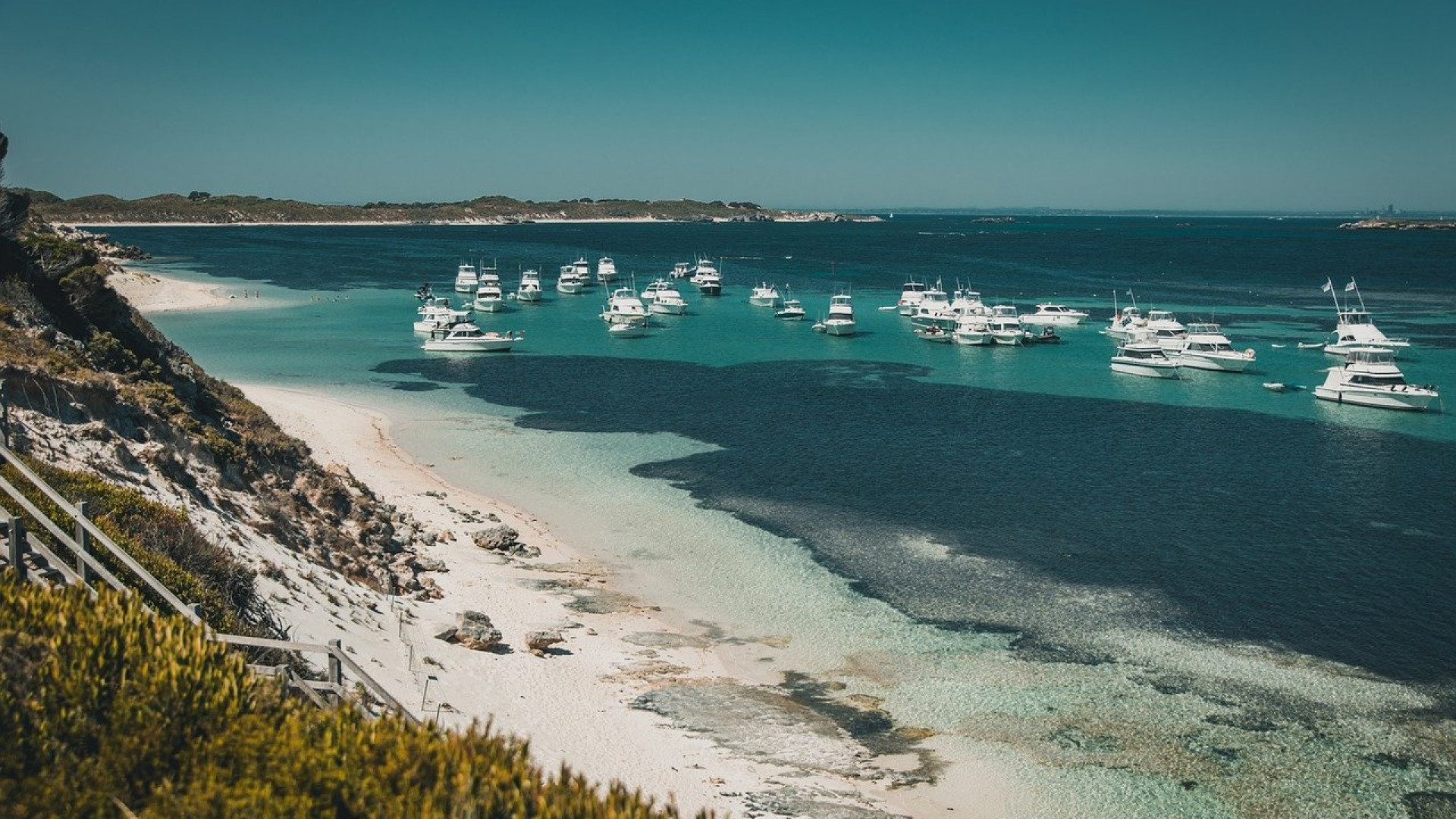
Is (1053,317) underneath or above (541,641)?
above

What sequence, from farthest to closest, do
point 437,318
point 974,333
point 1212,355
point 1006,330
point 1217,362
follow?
point 1006,330 < point 437,318 < point 974,333 < point 1212,355 < point 1217,362

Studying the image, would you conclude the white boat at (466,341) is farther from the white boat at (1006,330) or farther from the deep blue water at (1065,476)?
the white boat at (1006,330)

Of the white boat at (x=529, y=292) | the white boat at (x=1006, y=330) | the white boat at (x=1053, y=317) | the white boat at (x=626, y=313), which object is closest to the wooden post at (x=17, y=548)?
the white boat at (x=626, y=313)

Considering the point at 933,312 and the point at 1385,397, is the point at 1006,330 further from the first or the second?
the point at 1385,397

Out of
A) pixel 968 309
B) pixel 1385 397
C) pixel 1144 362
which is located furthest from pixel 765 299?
pixel 1385 397

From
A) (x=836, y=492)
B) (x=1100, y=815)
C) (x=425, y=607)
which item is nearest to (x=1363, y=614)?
(x=1100, y=815)

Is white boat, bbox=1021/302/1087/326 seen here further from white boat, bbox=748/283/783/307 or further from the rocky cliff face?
the rocky cliff face

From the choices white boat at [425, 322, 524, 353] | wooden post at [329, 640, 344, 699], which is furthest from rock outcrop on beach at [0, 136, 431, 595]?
white boat at [425, 322, 524, 353]

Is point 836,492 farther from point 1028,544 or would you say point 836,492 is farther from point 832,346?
point 832,346
